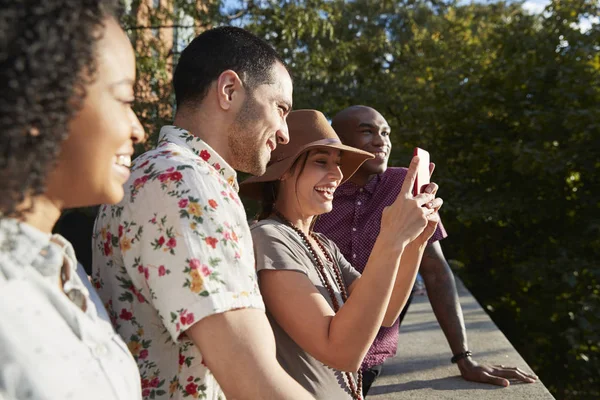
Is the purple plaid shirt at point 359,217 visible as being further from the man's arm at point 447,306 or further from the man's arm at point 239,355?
the man's arm at point 239,355

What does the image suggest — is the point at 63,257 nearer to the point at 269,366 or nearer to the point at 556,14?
the point at 269,366

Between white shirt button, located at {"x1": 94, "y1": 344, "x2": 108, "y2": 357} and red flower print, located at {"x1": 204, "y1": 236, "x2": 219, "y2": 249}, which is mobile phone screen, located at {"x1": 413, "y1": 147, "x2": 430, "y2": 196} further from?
white shirt button, located at {"x1": 94, "y1": 344, "x2": 108, "y2": 357}

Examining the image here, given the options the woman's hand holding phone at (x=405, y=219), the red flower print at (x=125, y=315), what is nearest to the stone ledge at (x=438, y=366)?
the woman's hand holding phone at (x=405, y=219)

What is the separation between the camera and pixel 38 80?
107 centimetres

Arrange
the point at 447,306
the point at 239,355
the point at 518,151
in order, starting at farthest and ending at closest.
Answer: the point at 518,151 < the point at 447,306 < the point at 239,355

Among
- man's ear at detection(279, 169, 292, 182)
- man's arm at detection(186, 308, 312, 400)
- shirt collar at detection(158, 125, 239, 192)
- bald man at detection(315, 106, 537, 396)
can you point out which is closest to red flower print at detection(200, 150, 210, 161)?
shirt collar at detection(158, 125, 239, 192)

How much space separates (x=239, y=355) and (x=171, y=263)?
0.76ft

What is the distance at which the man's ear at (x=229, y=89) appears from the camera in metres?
1.95

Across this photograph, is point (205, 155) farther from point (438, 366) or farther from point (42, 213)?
point (438, 366)

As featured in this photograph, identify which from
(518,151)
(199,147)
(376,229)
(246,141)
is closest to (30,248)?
(199,147)

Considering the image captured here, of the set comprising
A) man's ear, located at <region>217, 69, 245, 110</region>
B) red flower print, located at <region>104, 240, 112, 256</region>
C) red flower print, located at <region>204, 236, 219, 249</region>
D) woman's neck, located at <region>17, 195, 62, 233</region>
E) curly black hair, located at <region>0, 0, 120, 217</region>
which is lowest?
red flower print, located at <region>104, 240, 112, 256</region>

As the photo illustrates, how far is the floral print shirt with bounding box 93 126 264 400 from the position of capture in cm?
141

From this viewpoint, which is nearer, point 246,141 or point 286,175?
point 246,141

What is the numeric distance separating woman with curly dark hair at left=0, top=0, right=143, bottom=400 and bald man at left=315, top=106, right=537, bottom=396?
83.3 inches
